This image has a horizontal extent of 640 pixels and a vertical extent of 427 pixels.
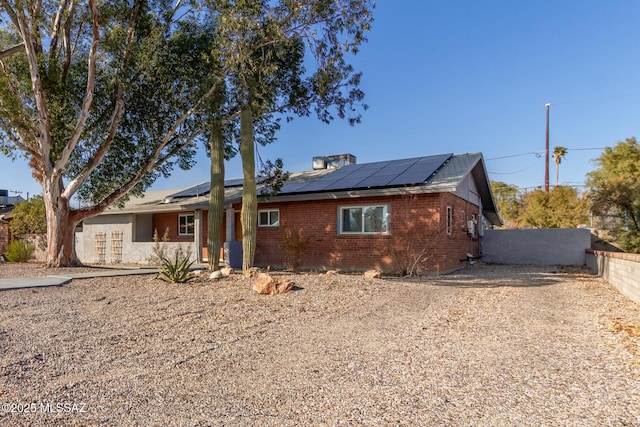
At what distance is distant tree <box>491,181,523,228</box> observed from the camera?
1654 inches

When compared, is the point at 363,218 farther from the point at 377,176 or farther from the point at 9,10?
the point at 9,10

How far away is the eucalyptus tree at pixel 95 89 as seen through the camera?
12.3 meters

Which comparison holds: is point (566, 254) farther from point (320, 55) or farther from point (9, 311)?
point (9, 311)

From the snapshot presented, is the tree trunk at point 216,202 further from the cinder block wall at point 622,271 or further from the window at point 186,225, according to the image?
the cinder block wall at point 622,271

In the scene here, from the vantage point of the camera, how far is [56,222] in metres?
14.2

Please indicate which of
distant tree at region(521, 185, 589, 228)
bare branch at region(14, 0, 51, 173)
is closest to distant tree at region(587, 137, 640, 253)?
distant tree at region(521, 185, 589, 228)

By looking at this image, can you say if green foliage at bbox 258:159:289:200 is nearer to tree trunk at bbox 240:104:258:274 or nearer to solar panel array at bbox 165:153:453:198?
solar panel array at bbox 165:153:453:198

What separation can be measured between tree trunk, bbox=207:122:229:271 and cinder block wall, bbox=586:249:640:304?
32.5ft

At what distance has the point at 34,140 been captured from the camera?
44.2 ft

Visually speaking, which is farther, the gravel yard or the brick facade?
the brick facade

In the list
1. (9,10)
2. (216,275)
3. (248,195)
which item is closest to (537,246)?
(248,195)

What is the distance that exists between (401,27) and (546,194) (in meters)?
17.1

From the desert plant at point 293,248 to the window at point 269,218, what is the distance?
80.2 inches

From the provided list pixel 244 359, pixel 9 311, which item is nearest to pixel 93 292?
pixel 9 311
